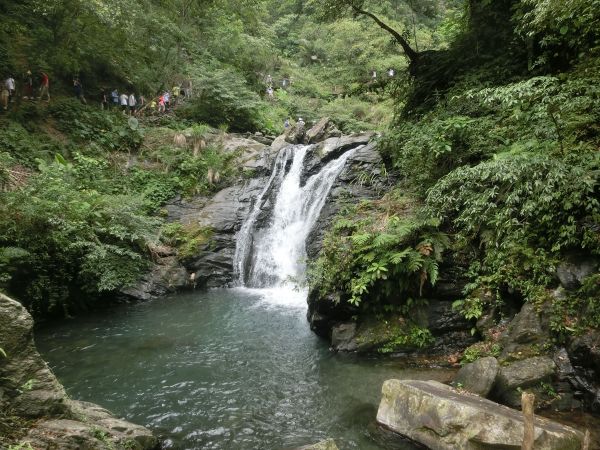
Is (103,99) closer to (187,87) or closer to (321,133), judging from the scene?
(187,87)

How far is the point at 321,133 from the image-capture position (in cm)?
2084

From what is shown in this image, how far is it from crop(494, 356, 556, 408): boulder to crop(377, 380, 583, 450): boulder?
1.86ft

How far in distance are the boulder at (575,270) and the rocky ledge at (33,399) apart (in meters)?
6.40

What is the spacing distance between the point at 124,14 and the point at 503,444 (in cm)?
1854

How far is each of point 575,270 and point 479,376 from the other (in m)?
2.15

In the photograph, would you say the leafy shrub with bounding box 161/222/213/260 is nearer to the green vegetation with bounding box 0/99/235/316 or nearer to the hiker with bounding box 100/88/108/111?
the green vegetation with bounding box 0/99/235/316

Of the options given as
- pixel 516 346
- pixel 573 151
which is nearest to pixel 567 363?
pixel 516 346

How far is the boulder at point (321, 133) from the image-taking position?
20.4 meters

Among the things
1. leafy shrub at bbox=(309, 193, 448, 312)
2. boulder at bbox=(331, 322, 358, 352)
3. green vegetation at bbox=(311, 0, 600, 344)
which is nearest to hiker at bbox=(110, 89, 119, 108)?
green vegetation at bbox=(311, 0, 600, 344)

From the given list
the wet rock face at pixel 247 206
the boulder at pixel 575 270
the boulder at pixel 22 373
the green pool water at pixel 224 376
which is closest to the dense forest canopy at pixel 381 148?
the boulder at pixel 575 270

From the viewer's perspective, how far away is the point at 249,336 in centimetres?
966

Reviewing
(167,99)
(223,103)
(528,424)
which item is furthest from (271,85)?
(528,424)

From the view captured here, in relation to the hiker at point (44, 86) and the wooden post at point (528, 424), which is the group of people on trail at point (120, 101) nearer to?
the hiker at point (44, 86)

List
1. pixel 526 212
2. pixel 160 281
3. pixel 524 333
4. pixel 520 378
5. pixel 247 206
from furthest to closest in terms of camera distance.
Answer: pixel 247 206, pixel 160 281, pixel 526 212, pixel 524 333, pixel 520 378
